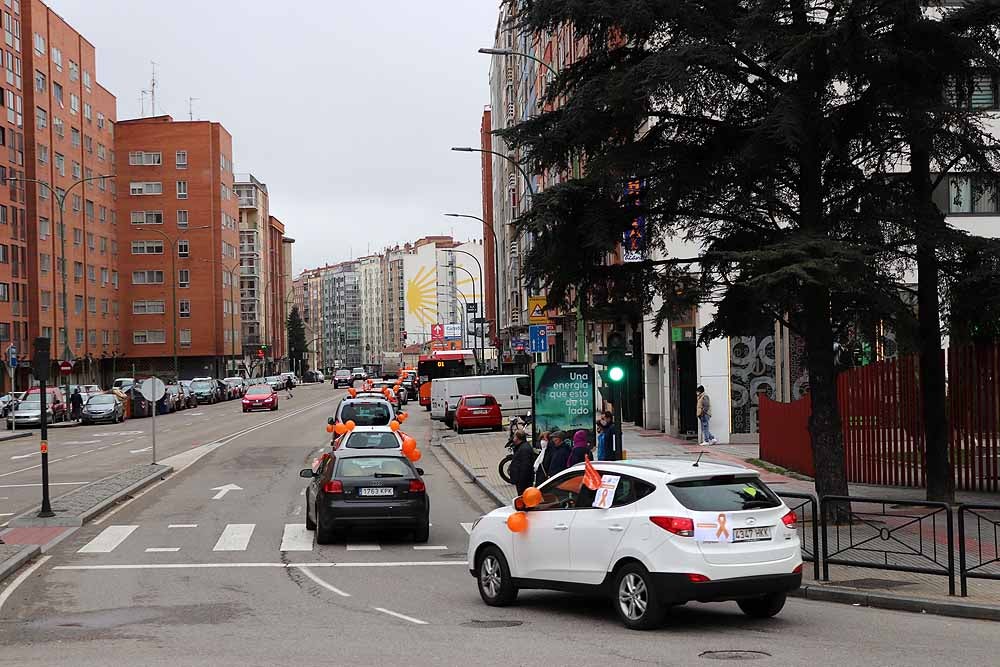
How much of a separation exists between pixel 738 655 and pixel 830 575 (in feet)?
14.9

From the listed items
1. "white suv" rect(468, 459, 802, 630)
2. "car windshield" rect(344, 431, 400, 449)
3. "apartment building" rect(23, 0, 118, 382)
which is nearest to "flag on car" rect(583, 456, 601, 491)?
"white suv" rect(468, 459, 802, 630)

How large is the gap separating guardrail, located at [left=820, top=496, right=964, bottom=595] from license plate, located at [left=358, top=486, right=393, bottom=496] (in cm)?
670

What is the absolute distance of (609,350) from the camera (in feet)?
67.6

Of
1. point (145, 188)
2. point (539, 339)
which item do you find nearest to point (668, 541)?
point (539, 339)

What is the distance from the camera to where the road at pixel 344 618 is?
9.91m

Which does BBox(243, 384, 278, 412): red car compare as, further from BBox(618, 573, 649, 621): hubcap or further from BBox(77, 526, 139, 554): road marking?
BBox(618, 573, 649, 621): hubcap

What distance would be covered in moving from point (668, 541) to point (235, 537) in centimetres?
1034

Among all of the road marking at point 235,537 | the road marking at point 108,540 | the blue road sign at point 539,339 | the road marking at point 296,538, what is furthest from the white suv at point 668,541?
the blue road sign at point 539,339

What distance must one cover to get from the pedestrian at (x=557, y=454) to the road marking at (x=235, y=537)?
503 centimetres

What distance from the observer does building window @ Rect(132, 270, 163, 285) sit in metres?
104

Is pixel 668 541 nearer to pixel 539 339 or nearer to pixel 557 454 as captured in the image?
pixel 557 454

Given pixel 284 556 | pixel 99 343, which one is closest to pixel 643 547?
pixel 284 556

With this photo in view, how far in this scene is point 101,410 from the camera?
59750 mm

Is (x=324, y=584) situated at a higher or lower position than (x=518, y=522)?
lower
